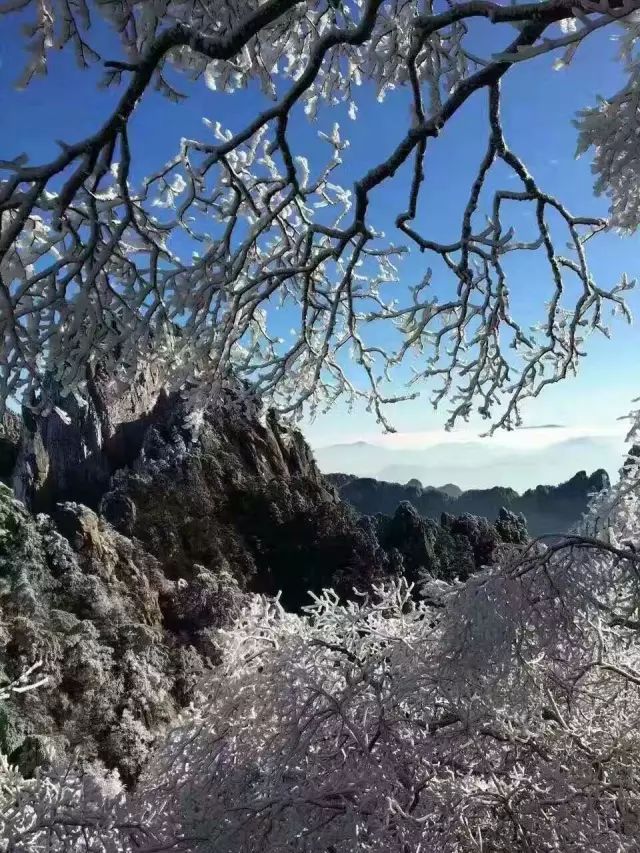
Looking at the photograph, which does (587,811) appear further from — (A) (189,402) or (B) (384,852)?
(A) (189,402)

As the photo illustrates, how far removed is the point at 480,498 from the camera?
30.9 metres

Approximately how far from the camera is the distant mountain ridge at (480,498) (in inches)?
1176

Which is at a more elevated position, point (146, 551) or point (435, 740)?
point (435, 740)

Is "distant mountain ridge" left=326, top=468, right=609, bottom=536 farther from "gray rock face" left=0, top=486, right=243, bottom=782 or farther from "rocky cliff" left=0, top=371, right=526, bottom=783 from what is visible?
"gray rock face" left=0, top=486, right=243, bottom=782

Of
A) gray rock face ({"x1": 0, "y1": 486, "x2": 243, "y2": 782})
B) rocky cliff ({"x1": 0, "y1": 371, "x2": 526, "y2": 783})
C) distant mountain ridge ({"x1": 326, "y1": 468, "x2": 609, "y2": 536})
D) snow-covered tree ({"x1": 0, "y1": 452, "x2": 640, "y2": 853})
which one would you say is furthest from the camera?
distant mountain ridge ({"x1": 326, "y1": 468, "x2": 609, "y2": 536})

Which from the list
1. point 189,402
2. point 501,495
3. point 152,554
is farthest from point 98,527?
point 501,495

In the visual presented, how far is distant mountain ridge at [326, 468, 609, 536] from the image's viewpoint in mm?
29859

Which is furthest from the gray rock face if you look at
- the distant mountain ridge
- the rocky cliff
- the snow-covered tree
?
the distant mountain ridge

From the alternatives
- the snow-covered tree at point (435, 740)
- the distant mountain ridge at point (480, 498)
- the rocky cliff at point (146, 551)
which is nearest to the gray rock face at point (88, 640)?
the rocky cliff at point (146, 551)

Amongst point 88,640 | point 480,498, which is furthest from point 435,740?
point 480,498

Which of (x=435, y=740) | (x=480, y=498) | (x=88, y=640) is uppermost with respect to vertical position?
(x=435, y=740)

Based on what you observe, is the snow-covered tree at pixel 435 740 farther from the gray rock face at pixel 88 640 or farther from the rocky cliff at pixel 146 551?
the rocky cliff at pixel 146 551

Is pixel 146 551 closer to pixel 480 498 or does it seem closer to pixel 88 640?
pixel 88 640

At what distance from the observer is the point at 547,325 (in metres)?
4.08
